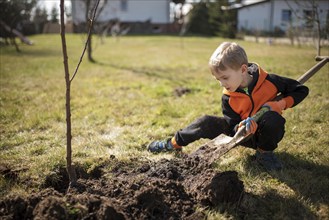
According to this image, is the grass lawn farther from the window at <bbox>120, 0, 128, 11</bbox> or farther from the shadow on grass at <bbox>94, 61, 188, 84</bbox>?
the window at <bbox>120, 0, 128, 11</bbox>

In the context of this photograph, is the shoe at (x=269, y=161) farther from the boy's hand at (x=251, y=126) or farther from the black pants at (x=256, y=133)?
the boy's hand at (x=251, y=126)

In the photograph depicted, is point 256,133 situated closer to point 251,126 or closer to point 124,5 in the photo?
point 251,126

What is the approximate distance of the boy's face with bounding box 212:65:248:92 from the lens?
8.59 ft

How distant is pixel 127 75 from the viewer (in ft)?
27.4

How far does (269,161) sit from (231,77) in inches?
Answer: 33.5

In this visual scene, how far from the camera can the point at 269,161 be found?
2.83m

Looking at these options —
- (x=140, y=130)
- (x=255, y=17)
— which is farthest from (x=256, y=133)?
(x=255, y=17)

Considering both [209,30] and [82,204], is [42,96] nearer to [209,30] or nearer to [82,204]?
[82,204]

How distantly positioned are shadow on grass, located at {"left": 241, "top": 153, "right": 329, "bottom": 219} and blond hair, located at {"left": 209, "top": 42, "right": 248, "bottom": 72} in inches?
38.4

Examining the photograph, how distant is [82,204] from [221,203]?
95 centimetres

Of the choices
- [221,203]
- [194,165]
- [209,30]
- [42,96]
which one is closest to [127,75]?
[42,96]

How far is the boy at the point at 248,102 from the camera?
2598 mm

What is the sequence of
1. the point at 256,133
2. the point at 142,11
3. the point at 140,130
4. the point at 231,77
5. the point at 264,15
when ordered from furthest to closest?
1. the point at 142,11
2. the point at 264,15
3. the point at 140,130
4. the point at 256,133
5. the point at 231,77

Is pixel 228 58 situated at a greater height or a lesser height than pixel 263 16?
lesser
